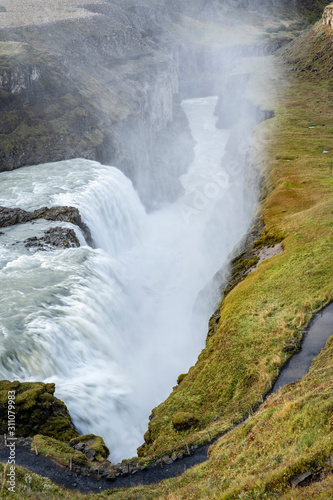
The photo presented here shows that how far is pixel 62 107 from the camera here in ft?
263

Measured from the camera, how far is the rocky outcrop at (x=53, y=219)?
46.8m

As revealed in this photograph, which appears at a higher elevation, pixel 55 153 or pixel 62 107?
pixel 62 107

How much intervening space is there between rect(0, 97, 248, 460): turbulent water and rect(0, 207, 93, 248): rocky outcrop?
144cm

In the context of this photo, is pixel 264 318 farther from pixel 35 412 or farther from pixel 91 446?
Answer: pixel 35 412

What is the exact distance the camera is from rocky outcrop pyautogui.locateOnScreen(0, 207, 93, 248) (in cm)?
4680

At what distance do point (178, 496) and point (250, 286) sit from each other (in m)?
22.9

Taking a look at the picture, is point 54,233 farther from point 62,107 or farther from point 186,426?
point 62,107

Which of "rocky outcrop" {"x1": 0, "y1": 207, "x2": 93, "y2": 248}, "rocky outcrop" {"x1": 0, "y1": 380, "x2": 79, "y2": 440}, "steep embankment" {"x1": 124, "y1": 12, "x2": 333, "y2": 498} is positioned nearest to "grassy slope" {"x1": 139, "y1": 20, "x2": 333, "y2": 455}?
"steep embankment" {"x1": 124, "y1": 12, "x2": 333, "y2": 498}

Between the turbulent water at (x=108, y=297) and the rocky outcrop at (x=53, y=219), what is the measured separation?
1.44 m

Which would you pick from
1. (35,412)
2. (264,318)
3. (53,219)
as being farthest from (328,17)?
(35,412)

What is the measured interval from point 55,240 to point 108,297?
9.73 m

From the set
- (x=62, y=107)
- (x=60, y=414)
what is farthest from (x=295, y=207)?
(x=62, y=107)

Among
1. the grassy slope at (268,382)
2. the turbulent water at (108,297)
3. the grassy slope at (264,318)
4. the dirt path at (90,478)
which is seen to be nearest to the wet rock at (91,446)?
the dirt path at (90,478)

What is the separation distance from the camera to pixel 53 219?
168 feet
